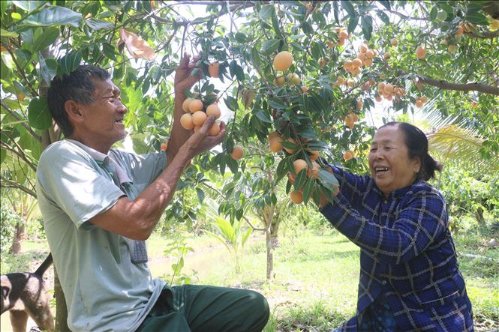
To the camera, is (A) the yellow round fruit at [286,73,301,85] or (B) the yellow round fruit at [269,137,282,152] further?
(A) the yellow round fruit at [286,73,301,85]

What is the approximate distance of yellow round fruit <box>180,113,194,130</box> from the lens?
1.64m

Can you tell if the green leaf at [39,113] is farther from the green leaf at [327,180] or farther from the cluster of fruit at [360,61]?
the cluster of fruit at [360,61]

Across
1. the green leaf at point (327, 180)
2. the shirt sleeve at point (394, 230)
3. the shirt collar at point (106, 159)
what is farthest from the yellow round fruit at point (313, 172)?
the shirt collar at point (106, 159)

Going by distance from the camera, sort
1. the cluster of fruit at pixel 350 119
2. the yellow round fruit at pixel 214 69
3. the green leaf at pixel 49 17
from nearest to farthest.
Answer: the green leaf at pixel 49 17, the yellow round fruit at pixel 214 69, the cluster of fruit at pixel 350 119

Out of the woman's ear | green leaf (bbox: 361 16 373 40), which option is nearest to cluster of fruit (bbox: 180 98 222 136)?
green leaf (bbox: 361 16 373 40)

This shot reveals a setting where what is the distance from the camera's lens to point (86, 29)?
1.76 metres

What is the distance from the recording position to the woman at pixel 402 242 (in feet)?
5.39

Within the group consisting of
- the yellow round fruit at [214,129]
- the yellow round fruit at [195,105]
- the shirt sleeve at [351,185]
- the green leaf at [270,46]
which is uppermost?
the green leaf at [270,46]

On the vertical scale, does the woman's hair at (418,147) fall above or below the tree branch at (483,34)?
below

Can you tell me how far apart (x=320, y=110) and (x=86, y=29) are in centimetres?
91

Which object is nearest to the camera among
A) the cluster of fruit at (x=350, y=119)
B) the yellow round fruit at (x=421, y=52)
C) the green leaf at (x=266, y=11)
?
the green leaf at (x=266, y=11)

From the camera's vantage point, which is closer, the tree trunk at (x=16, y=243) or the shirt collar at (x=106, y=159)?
the shirt collar at (x=106, y=159)

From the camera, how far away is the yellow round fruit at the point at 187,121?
1.64m

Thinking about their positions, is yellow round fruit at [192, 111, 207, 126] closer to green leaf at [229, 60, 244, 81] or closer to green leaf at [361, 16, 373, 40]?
green leaf at [229, 60, 244, 81]
